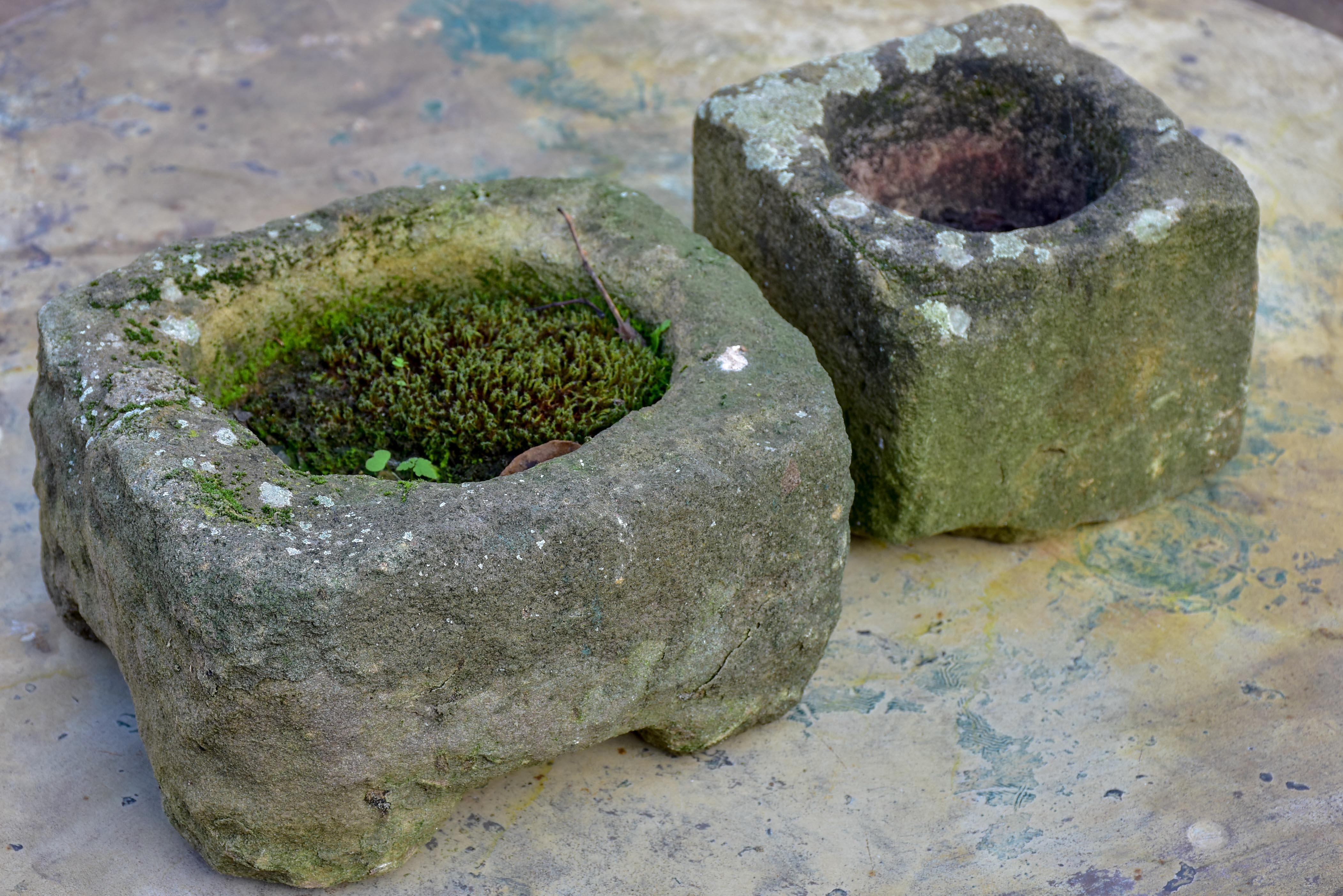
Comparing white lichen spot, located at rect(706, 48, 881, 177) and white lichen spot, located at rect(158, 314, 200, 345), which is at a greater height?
white lichen spot, located at rect(706, 48, 881, 177)

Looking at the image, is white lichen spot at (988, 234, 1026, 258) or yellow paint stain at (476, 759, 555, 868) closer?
yellow paint stain at (476, 759, 555, 868)

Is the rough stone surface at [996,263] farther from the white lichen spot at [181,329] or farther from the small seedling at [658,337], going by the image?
the white lichen spot at [181,329]

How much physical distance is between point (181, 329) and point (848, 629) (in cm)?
190

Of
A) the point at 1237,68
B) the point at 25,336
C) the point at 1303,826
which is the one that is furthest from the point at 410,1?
the point at 1303,826

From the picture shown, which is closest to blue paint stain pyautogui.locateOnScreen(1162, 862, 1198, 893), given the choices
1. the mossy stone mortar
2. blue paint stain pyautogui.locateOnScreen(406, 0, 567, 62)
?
the mossy stone mortar

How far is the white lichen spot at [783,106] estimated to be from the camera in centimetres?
347

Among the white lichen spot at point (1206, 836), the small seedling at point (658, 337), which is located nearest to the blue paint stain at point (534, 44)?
the small seedling at point (658, 337)

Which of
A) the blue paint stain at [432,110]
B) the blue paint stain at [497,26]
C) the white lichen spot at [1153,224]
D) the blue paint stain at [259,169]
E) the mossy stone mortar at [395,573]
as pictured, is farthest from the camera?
the blue paint stain at [497,26]

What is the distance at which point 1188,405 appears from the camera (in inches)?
141

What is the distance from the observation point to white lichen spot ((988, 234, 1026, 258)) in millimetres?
3102

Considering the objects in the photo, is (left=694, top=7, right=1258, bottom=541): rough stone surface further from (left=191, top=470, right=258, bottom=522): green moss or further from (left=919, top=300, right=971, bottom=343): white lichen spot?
(left=191, top=470, right=258, bottom=522): green moss

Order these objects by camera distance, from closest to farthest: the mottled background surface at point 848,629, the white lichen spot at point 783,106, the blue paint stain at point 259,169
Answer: the mottled background surface at point 848,629
the white lichen spot at point 783,106
the blue paint stain at point 259,169

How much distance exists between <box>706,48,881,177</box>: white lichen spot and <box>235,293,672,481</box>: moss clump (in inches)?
27.6

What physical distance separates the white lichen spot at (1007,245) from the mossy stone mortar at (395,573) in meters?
0.59
